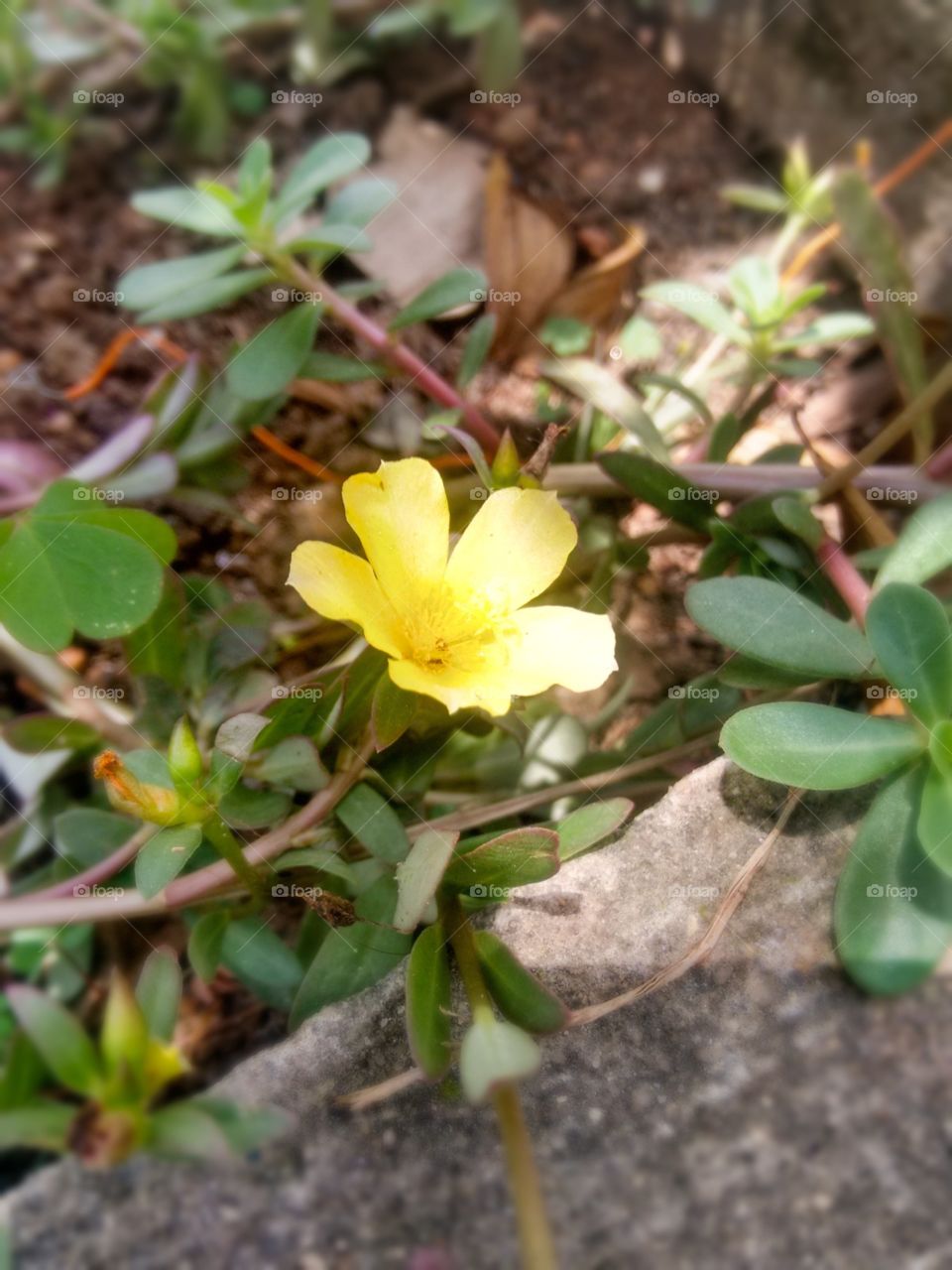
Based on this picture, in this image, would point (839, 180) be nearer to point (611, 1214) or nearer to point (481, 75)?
point (481, 75)

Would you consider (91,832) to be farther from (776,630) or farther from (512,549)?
(776,630)

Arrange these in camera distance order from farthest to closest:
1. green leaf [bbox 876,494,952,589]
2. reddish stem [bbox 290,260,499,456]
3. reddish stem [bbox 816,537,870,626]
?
1. reddish stem [bbox 290,260,499,456]
2. reddish stem [bbox 816,537,870,626]
3. green leaf [bbox 876,494,952,589]

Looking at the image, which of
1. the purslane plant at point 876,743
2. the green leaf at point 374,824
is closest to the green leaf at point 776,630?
the purslane plant at point 876,743

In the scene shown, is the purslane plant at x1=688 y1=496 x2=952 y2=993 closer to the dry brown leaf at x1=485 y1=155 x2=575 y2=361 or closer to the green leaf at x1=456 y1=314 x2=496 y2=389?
the green leaf at x1=456 y1=314 x2=496 y2=389

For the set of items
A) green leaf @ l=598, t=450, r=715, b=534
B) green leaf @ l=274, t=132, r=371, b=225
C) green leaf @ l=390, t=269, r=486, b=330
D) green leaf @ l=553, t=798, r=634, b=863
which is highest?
green leaf @ l=274, t=132, r=371, b=225

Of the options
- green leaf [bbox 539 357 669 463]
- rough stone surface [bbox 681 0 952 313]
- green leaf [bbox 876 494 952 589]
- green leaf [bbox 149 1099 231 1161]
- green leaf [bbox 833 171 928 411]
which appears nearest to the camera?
green leaf [bbox 149 1099 231 1161]

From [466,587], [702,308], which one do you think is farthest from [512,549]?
[702,308]

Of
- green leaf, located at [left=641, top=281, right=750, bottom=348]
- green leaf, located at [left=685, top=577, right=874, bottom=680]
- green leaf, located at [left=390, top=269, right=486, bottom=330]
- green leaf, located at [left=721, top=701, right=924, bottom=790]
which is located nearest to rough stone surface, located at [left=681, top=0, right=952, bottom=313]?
green leaf, located at [left=641, top=281, right=750, bottom=348]
